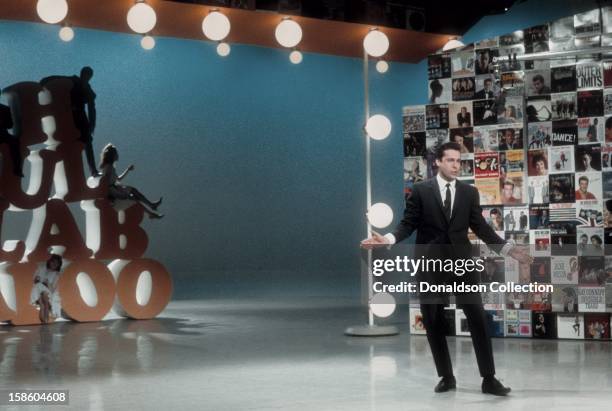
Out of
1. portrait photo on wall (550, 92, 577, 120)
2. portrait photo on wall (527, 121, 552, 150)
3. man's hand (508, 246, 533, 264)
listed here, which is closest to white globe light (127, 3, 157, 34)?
portrait photo on wall (527, 121, 552, 150)

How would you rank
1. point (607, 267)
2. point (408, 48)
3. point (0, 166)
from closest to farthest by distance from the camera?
point (607, 267) → point (0, 166) → point (408, 48)

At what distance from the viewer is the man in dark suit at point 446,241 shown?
197 inches

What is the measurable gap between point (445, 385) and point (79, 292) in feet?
18.0

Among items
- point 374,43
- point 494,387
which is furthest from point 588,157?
point 494,387

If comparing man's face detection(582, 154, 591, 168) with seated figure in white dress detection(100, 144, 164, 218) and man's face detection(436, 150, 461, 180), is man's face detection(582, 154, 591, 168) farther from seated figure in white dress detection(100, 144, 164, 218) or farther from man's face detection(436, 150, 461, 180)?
seated figure in white dress detection(100, 144, 164, 218)

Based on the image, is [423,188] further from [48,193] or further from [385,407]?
[48,193]

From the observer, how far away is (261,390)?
5180 mm

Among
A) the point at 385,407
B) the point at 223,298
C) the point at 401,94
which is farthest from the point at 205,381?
the point at 401,94

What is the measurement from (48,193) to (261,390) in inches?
205

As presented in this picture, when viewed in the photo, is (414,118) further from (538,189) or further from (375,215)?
(538,189)

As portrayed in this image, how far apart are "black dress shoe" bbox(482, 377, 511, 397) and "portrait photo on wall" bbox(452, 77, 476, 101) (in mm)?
3438

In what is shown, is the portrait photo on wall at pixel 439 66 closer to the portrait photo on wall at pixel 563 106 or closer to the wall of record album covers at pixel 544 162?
the wall of record album covers at pixel 544 162

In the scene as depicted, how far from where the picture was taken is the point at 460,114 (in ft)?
25.7

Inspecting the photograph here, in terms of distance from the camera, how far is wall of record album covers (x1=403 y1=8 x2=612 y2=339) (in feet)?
24.1
